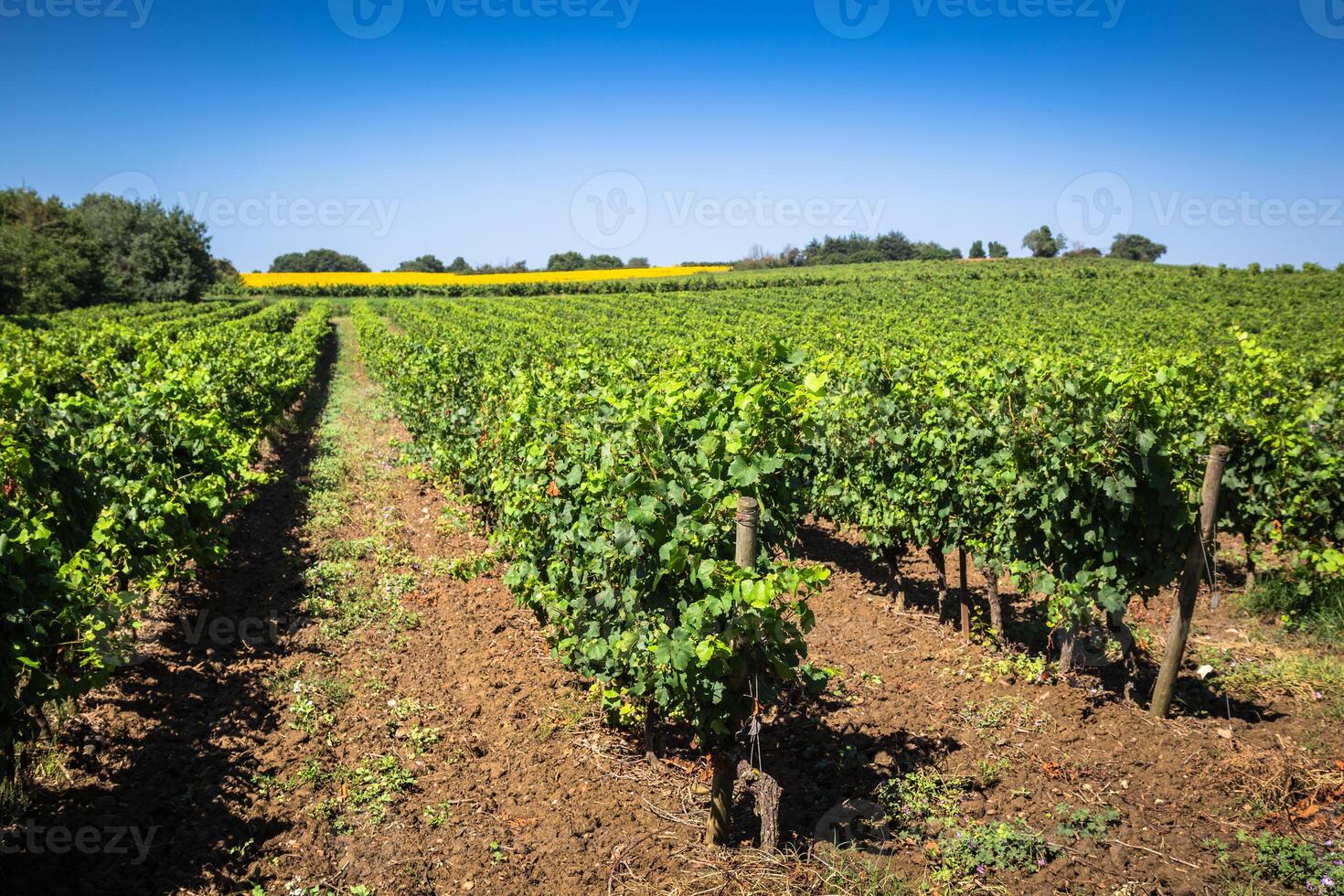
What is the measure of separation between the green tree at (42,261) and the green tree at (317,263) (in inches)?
1433

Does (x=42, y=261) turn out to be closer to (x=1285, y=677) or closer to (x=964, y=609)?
(x=964, y=609)

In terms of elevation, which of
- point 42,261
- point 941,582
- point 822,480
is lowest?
point 941,582

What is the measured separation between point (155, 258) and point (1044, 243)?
88067 millimetres

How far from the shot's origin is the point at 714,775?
11.8ft

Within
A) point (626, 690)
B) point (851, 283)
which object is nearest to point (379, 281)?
point (851, 283)

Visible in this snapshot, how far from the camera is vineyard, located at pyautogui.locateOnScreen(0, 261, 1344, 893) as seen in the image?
357 centimetres

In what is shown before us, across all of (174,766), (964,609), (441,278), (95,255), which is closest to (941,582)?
(964,609)

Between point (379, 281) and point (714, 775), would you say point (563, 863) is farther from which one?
point (379, 281)

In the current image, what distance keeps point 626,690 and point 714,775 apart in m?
0.89

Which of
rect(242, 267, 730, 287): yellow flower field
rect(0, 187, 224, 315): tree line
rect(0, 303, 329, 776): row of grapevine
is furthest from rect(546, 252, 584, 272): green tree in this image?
rect(0, 303, 329, 776): row of grapevine

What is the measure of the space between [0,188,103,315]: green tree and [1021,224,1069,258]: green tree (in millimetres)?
87160

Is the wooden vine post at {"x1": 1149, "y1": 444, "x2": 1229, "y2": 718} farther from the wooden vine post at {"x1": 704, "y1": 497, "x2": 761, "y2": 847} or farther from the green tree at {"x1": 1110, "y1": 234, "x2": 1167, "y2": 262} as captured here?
the green tree at {"x1": 1110, "y1": 234, "x2": 1167, "y2": 262}

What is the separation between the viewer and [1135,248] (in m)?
91.5

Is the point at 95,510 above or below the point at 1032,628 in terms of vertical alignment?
above
